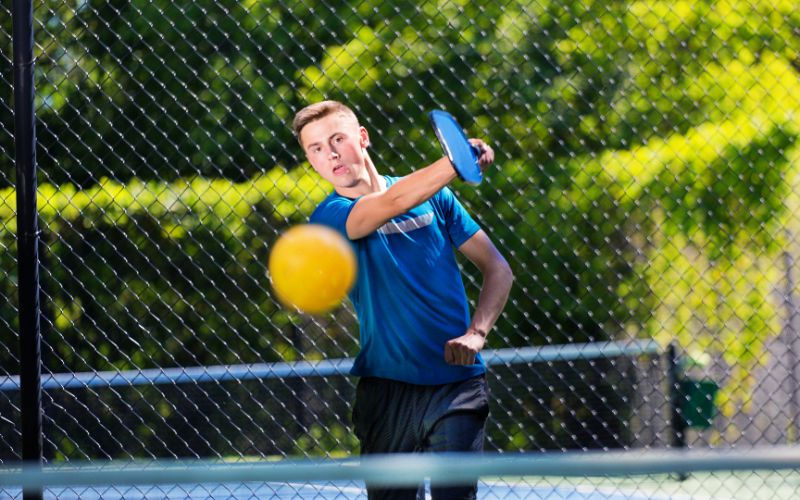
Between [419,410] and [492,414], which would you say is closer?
[419,410]

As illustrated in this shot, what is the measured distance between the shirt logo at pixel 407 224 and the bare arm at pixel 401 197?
0.09m

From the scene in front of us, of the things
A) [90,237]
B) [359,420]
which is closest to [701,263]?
[90,237]

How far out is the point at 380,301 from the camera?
2549 mm

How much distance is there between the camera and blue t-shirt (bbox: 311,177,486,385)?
8.28 feet

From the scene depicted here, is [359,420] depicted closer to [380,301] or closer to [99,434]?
[380,301]

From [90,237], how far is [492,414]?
82.2 inches

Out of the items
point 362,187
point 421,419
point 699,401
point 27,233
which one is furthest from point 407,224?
point 699,401

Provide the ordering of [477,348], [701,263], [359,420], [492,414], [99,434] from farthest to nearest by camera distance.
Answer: [701,263] → [492,414] → [99,434] → [359,420] → [477,348]

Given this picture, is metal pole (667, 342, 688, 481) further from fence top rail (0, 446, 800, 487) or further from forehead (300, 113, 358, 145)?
fence top rail (0, 446, 800, 487)

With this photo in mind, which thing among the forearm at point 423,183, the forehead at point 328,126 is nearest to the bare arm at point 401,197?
the forearm at point 423,183

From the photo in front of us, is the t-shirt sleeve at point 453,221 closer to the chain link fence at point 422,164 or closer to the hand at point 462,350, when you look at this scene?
the hand at point 462,350

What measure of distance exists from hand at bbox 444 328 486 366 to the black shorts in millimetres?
136

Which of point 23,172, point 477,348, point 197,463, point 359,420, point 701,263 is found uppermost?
point 23,172

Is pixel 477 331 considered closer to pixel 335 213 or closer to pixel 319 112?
pixel 335 213
